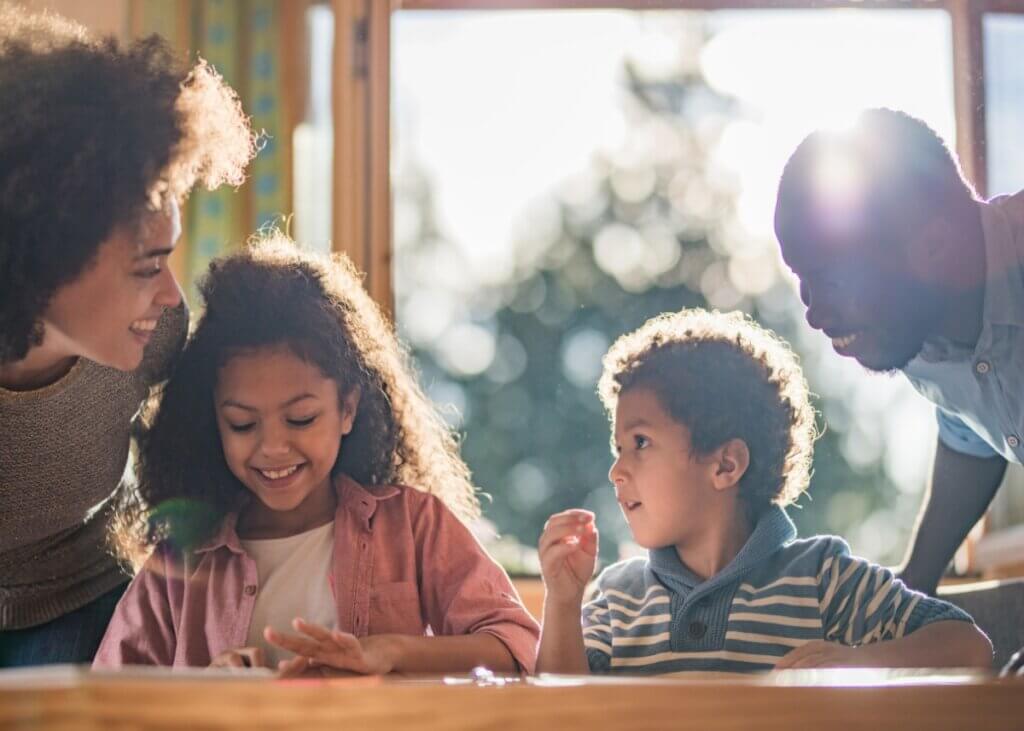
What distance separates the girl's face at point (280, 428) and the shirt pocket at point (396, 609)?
0.11m

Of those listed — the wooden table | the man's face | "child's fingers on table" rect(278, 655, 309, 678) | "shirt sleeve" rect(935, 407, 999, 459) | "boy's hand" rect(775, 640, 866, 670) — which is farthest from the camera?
"shirt sleeve" rect(935, 407, 999, 459)

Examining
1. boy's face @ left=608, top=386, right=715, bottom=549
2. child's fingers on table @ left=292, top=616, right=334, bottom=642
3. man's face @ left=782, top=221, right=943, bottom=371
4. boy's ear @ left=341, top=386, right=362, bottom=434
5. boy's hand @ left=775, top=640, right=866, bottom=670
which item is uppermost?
man's face @ left=782, top=221, right=943, bottom=371

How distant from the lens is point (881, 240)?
128 cm

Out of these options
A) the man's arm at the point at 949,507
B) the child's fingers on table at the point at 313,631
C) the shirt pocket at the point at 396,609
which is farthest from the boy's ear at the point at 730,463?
the child's fingers on table at the point at 313,631

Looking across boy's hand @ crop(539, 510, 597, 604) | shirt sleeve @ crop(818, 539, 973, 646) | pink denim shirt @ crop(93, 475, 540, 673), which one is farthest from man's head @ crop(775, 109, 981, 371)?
pink denim shirt @ crop(93, 475, 540, 673)

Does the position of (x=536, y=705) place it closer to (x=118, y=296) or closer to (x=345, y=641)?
(x=345, y=641)

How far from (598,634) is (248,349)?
0.49 m

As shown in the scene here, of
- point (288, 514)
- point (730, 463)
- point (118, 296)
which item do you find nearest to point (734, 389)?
point (730, 463)

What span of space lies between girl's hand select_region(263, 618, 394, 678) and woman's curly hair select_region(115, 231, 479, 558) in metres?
0.26

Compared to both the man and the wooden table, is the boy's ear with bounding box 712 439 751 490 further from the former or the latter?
the wooden table

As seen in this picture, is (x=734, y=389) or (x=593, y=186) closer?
(x=734, y=389)

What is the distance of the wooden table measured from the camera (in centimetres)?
75

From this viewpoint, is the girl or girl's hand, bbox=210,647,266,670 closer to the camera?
girl's hand, bbox=210,647,266,670

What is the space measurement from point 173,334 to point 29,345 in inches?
6.0
